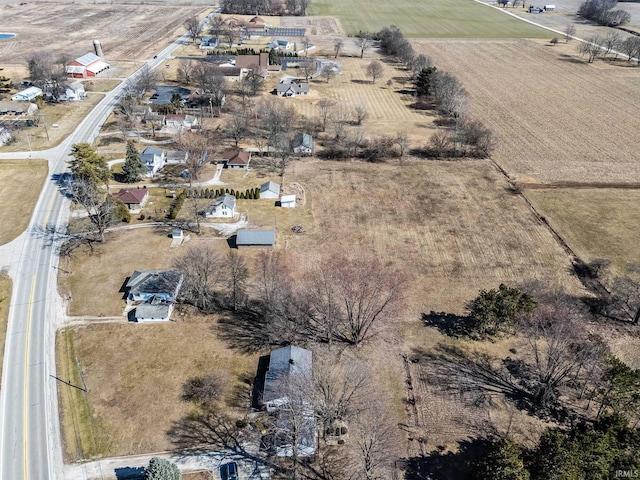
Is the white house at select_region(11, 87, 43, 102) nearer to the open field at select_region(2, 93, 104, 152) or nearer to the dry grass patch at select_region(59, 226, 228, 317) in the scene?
the open field at select_region(2, 93, 104, 152)

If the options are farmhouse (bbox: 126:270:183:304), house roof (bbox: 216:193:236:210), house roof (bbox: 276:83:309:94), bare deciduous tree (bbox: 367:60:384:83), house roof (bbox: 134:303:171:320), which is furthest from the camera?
bare deciduous tree (bbox: 367:60:384:83)

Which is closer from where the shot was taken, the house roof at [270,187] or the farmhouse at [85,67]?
the house roof at [270,187]

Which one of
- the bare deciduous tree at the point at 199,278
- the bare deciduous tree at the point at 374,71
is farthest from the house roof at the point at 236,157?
the bare deciduous tree at the point at 374,71

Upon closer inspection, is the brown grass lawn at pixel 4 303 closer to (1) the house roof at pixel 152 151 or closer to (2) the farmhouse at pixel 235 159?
(1) the house roof at pixel 152 151

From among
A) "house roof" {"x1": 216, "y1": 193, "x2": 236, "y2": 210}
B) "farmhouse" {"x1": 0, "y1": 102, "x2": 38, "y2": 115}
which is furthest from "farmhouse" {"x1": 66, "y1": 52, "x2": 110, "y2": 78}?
"house roof" {"x1": 216, "y1": 193, "x2": 236, "y2": 210}

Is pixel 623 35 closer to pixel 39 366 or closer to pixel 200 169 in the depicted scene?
pixel 200 169
